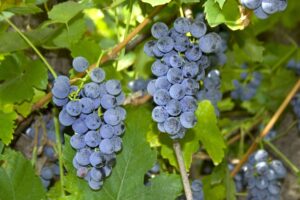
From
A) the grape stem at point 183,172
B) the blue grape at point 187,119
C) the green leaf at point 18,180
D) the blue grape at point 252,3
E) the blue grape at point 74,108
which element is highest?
the blue grape at point 252,3

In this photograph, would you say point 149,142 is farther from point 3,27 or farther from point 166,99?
point 3,27

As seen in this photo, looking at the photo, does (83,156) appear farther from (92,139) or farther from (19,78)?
(19,78)

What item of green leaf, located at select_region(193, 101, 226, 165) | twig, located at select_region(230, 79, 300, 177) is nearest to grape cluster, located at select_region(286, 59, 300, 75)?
twig, located at select_region(230, 79, 300, 177)

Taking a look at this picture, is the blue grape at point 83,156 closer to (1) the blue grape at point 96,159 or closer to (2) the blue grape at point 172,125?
(1) the blue grape at point 96,159

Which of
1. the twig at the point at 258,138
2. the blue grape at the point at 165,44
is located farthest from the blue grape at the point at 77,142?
the twig at the point at 258,138

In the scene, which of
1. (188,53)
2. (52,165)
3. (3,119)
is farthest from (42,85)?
(188,53)

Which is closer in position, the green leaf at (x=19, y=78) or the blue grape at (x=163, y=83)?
the blue grape at (x=163, y=83)

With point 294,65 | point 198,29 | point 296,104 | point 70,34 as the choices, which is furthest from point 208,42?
point 294,65
